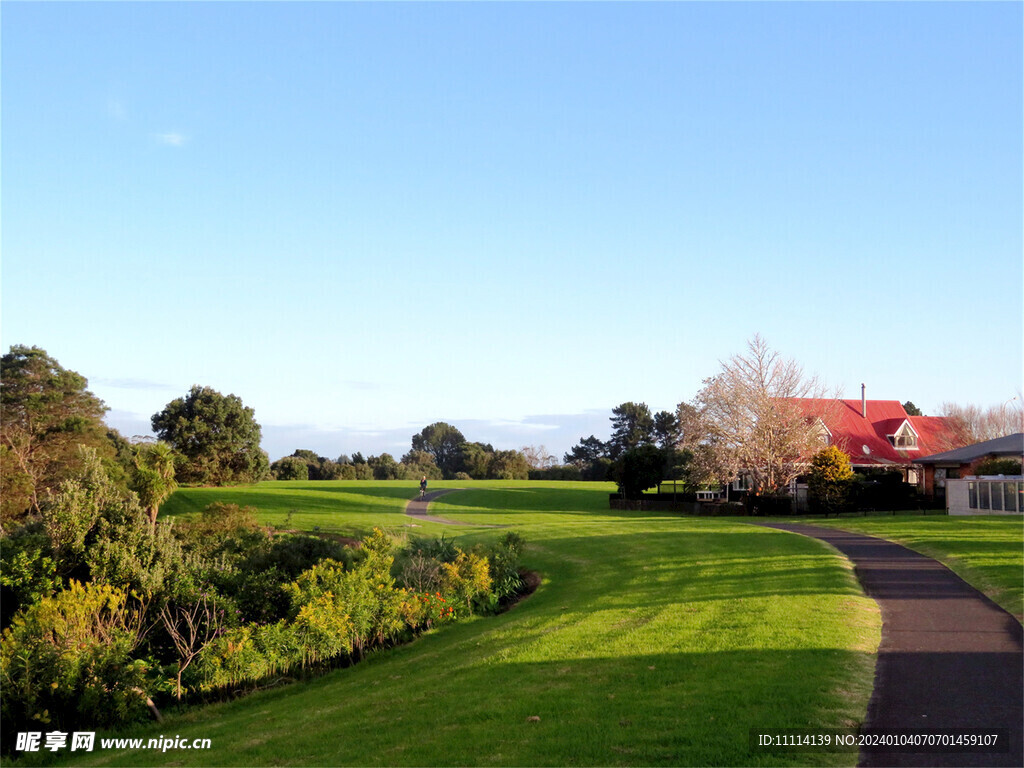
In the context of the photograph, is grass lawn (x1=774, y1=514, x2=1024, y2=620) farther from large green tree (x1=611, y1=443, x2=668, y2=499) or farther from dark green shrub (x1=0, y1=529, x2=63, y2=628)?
large green tree (x1=611, y1=443, x2=668, y2=499)

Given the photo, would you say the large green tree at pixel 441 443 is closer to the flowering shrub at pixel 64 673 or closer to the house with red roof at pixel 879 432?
the house with red roof at pixel 879 432

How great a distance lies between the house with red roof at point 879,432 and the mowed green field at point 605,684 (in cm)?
3096

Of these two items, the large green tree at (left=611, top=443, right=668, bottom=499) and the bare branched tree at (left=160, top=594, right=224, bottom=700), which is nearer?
the bare branched tree at (left=160, top=594, right=224, bottom=700)

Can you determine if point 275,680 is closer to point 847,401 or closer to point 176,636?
point 176,636

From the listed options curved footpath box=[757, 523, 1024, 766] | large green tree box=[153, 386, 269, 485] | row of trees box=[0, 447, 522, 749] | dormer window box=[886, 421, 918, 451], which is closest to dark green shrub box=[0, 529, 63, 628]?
row of trees box=[0, 447, 522, 749]

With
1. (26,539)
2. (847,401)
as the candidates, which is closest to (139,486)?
(26,539)

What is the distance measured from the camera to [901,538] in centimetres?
2488

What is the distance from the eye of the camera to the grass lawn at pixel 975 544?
52.2 feet

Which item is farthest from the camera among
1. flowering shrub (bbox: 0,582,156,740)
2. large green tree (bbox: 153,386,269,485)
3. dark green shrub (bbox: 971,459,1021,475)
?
large green tree (bbox: 153,386,269,485)

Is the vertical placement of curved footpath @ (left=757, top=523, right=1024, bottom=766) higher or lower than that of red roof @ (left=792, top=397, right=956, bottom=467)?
lower

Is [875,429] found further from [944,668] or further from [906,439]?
[944,668]

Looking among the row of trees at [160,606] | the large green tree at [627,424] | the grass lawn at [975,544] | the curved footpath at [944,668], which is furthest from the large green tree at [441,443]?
the curved footpath at [944,668]

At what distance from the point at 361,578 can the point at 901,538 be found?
16.8m

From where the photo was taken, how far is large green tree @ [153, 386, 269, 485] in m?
59.4
